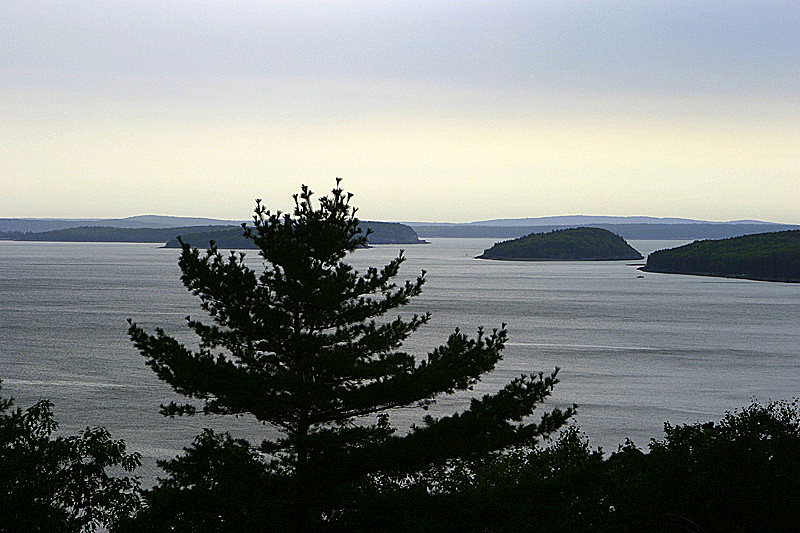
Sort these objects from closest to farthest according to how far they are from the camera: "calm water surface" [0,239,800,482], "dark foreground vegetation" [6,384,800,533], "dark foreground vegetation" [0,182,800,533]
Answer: "dark foreground vegetation" [6,384,800,533] → "dark foreground vegetation" [0,182,800,533] → "calm water surface" [0,239,800,482]

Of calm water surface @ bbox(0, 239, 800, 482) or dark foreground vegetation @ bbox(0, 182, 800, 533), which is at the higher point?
dark foreground vegetation @ bbox(0, 182, 800, 533)

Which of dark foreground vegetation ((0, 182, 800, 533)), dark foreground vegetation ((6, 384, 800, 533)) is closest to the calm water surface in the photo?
dark foreground vegetation ((6, 384, 800, 533))

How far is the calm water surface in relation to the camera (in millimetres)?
49844

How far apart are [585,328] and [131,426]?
220 ft

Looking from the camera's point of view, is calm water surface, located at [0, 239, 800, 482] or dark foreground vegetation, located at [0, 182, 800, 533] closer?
dark foreground vegetation, located at [0, 182, 800, 533]

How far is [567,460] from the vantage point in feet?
81.9

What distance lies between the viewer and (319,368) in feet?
57.0

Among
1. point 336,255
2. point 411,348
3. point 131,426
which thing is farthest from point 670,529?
point 411,348

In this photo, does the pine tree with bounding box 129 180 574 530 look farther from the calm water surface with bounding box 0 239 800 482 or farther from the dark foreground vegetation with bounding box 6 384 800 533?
the calm water surface with bounding box 0 239 800 482

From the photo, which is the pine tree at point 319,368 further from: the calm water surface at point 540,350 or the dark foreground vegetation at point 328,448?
the calm water surface at point 540,350

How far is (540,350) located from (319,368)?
2603 inches

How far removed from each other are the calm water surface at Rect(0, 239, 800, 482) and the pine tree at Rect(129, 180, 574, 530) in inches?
804

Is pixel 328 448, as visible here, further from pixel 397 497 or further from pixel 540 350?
pixel 540 350

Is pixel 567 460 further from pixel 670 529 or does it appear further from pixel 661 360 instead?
pixel 661 360
